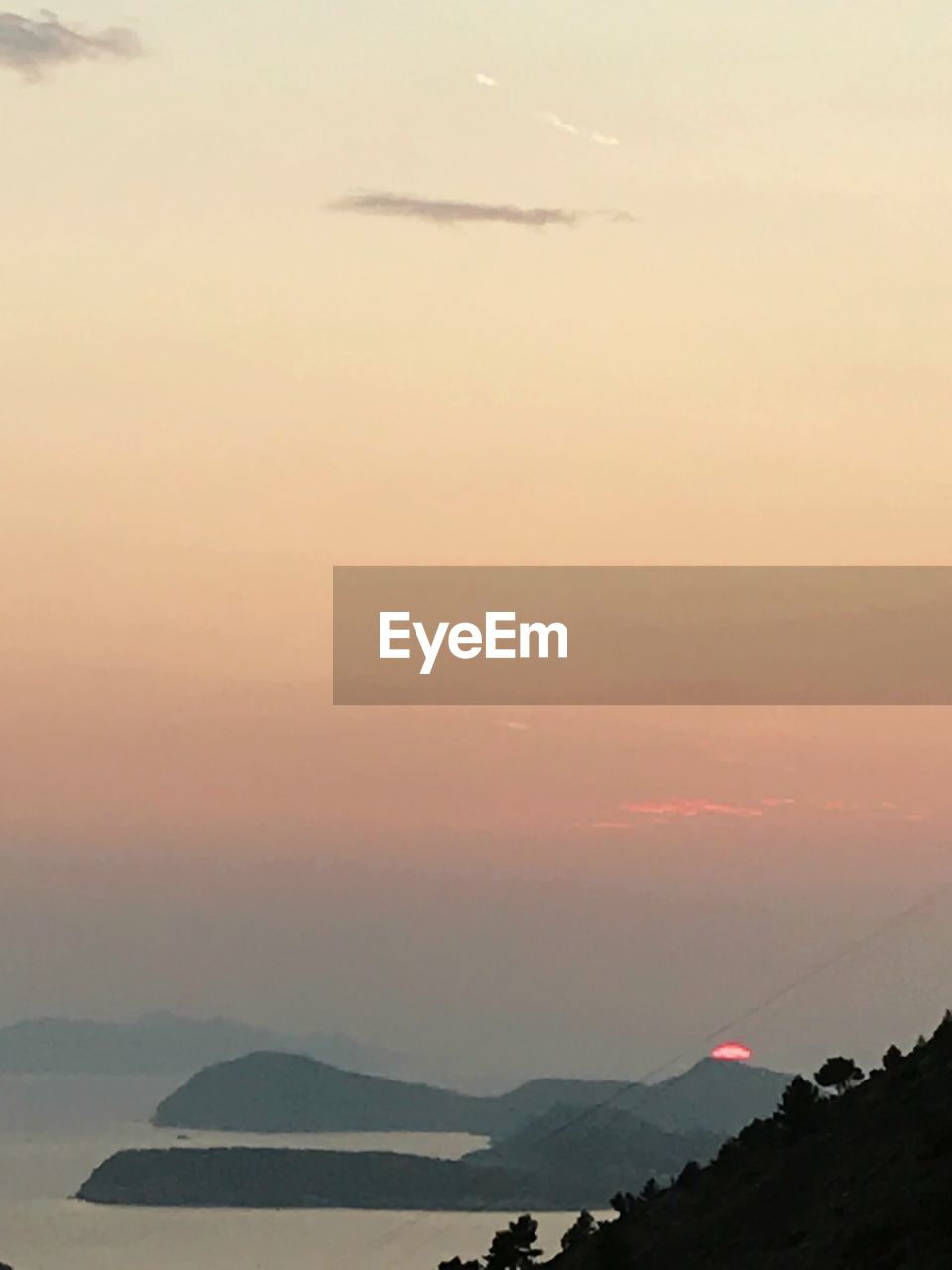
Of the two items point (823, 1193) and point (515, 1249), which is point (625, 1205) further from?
point (823, 1193)

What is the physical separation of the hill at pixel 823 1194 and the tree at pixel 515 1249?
2337 mm

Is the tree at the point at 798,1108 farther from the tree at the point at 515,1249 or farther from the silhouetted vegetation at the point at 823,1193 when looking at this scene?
the tree at the point at 515,1249

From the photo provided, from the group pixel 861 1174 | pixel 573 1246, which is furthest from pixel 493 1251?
pixel 861 1174

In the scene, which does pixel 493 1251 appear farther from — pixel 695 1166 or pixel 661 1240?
pixel 661 1240

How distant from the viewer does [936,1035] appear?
292 feet

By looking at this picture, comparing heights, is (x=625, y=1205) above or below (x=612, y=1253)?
below

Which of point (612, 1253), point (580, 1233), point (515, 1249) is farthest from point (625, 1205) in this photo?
point (612, 1253)

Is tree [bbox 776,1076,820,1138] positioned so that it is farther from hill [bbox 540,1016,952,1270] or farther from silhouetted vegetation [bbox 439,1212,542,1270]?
silhouetted vegetation [bbox 439,1212,542,1270]

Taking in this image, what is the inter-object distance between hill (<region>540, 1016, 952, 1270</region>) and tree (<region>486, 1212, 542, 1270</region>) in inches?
92.0

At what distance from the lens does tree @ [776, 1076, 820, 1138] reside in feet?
279

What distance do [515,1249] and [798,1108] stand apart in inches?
727

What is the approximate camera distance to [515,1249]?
99438 millimetres

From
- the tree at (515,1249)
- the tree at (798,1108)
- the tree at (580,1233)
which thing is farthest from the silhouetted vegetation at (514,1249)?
the tree at (798,1108)

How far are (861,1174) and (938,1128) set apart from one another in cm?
328
